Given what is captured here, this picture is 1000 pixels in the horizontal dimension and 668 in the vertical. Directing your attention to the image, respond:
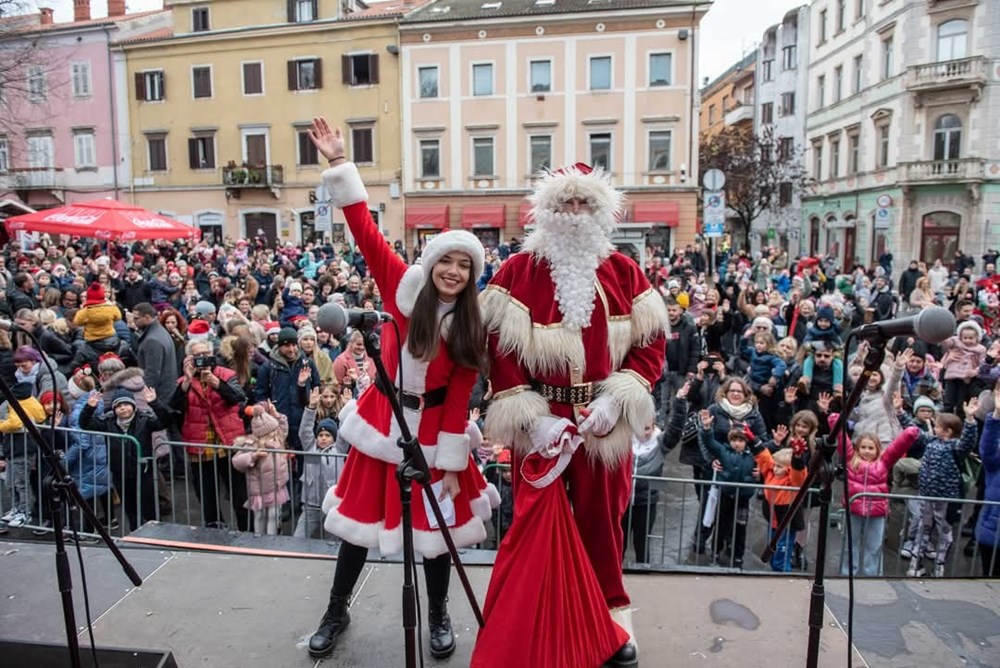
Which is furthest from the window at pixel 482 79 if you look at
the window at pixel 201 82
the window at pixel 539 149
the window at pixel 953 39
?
the window at pixel 953 39

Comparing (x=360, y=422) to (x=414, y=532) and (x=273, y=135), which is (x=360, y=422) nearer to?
(x=414, y=532)

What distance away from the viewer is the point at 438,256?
2.85 m

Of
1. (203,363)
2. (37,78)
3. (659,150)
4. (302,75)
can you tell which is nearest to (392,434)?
(203,363)

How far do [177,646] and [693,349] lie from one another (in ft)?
19.9

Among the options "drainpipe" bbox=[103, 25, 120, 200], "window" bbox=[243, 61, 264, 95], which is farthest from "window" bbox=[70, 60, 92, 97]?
"window" bbox=[243, 61, 264, 95]

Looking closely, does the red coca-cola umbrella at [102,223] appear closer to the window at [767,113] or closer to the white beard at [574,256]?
the white beard at [574,256]

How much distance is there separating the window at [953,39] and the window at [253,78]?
82.6 feet

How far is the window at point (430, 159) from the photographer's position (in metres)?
28.6

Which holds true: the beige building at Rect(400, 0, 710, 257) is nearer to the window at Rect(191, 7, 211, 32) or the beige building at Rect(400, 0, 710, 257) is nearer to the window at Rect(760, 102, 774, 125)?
the window at Rect(191, 7, 211, 32)

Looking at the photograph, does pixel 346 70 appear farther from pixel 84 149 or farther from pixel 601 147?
pixel 84 149

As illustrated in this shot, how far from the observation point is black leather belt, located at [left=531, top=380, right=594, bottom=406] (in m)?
2.95

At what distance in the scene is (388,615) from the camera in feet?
11.2

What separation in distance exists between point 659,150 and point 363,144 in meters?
11.5

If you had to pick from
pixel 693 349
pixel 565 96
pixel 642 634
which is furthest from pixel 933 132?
pixel 642 634
